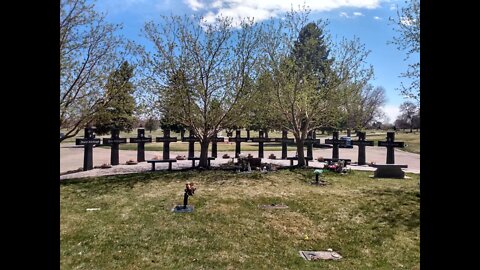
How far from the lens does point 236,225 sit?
919 cm

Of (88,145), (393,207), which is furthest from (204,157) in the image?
(393,207)

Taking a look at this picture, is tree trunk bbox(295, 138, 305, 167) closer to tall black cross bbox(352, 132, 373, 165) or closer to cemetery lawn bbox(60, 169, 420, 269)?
tall black cross bbox(352, 132, 373, 165)

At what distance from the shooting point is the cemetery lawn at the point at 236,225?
669 cm

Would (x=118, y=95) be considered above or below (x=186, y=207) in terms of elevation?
above

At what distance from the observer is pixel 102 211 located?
10.6 metres

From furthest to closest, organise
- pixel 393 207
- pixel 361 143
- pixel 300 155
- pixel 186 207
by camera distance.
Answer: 1. pixel 361 143
2. pixel 300 155
3. pixel 393 207
4. pixel 186 207

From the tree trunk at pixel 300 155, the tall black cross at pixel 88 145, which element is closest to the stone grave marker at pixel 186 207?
the tall black cross at pixel 88 145

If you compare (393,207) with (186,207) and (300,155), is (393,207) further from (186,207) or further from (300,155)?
(300,155)

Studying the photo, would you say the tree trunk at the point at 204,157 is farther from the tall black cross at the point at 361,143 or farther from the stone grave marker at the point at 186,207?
the tall black cross at the point at 361,143

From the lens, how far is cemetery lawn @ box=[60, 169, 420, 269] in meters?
6.69

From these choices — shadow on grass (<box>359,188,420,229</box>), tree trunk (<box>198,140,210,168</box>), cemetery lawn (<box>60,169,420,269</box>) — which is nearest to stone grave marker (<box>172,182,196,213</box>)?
cemetery lawn (<box>60,169,420,269</box>)

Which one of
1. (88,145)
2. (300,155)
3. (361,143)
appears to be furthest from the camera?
(361,143)

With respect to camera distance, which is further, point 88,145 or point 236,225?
point 88,145
